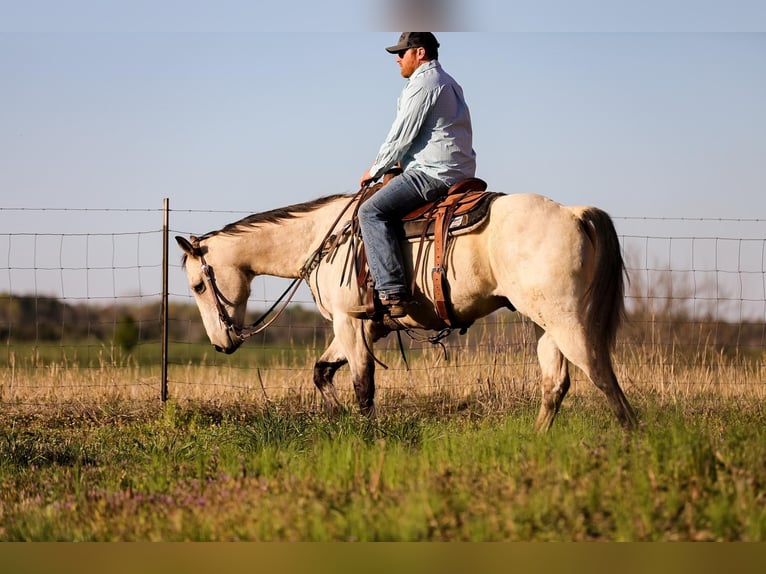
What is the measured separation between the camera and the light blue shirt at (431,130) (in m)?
6.44

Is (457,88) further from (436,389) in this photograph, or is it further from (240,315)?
(436,389)

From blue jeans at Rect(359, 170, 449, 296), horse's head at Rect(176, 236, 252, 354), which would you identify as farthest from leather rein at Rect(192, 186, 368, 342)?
blue jeans at Rect(359, 170, 449, 296)

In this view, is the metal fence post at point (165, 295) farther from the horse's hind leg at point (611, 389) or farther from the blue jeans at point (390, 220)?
the horse's hind leg at point (611, 389)

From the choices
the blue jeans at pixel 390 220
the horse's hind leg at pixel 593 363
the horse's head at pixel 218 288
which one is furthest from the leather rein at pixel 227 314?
the horse's hind leg at pixel 593 363

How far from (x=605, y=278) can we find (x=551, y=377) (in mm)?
913

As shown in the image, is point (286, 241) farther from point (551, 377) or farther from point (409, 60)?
point (551, 377)

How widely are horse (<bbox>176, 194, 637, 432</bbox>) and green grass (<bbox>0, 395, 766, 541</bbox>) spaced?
23.9 inches

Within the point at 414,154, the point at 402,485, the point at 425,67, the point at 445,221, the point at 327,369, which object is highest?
the point at 425,67

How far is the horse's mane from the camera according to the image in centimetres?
754

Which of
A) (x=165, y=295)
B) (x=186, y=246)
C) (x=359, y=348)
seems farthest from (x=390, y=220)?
(x=165, y=295)

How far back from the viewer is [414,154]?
21.8 feet

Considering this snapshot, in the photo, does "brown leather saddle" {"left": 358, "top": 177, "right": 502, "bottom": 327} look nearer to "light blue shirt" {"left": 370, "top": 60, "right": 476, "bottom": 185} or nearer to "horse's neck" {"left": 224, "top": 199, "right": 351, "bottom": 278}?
"light blue shirt" {"left": 370, "top": 60, "right": 476, "bottom": 185}

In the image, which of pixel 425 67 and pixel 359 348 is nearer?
pixel 425 67

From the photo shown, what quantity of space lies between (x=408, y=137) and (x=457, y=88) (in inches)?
21.6
